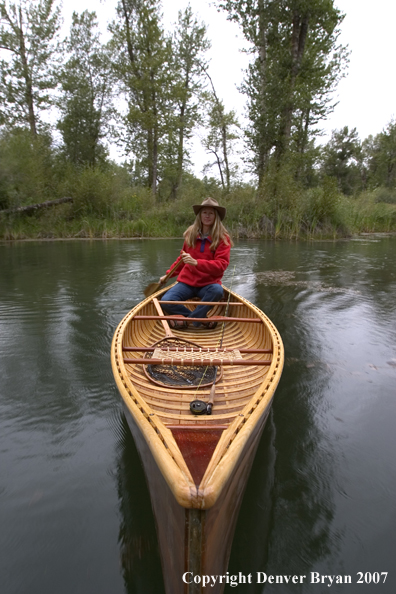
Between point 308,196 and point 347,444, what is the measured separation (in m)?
15.5

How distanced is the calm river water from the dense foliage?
1276cm

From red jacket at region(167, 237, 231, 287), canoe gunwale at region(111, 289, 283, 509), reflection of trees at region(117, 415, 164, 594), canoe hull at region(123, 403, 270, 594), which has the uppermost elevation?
red jacket at region(167, 237, 231, 287)

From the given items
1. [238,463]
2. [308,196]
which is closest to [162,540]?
[238,463]

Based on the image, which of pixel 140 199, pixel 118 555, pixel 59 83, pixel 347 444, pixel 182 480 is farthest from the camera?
pixel 59 83

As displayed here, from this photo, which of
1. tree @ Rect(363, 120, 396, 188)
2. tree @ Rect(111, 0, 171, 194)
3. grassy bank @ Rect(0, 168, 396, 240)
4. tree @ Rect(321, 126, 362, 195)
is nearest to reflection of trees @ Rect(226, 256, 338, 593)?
grassy bank @ Rect(0, 168, 396, 240)

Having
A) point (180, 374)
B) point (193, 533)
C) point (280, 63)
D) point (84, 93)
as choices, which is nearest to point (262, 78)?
point (280, 63)

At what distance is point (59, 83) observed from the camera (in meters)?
21.5

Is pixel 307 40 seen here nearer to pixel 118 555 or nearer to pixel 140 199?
pixel 140 199

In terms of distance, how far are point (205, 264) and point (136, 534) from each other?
2.77 meters

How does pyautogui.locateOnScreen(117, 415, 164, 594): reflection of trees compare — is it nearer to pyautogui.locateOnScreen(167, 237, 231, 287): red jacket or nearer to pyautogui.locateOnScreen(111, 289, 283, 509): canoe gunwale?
pyautogui.locateOnScreen(111, 289, 283, 509): canoe gunwale

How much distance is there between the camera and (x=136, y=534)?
5.83 ft

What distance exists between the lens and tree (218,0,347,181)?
15.3 meters

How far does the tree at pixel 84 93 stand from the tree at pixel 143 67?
4.94 feet

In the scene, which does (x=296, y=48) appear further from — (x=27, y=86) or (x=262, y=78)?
(x=27, y=86)
